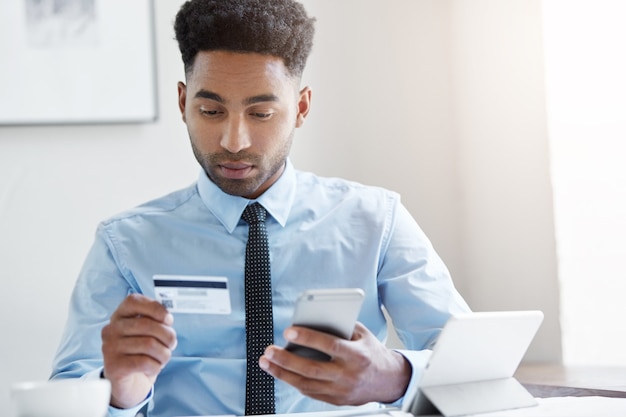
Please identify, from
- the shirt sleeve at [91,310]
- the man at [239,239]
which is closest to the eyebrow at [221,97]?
the man at [239,239]

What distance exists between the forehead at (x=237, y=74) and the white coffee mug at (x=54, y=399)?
767 mm

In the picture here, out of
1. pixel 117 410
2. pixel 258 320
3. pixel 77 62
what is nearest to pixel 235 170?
pixel 258 320

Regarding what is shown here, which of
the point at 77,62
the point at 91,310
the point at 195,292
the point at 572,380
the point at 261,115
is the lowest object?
the point at 572,380

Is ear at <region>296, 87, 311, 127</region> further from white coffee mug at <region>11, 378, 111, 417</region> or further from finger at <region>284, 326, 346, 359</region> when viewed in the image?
white coffee mug at <region>11, 378, 111, 417</region>

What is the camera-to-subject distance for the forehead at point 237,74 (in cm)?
155

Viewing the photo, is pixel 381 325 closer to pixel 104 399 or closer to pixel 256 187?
pixel 256 187

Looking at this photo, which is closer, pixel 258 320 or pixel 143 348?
pixel 143 348

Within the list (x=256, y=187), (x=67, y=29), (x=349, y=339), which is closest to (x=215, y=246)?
(x=256, y=187)

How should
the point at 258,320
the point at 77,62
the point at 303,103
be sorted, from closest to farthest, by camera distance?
the point at 258,320 < the point at 303,103 < the point at 77,62

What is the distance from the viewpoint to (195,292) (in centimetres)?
106

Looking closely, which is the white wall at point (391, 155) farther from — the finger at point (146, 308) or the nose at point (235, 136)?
the finger at point (146, 308)

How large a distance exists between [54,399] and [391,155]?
1833 millimetres

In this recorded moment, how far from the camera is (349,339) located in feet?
3.67

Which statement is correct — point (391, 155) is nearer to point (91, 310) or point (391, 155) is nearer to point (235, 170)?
point (235, 170)
